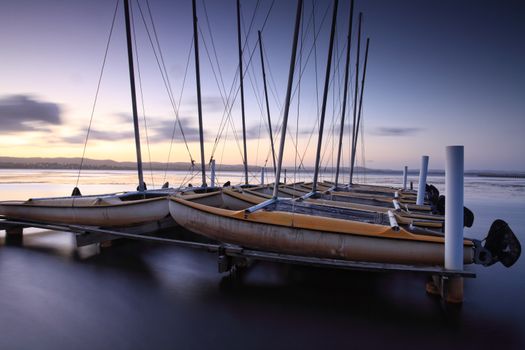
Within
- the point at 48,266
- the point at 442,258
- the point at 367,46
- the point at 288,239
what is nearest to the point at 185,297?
the point at 288,239

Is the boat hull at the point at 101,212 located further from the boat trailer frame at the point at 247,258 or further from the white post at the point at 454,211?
the white post at the point at 454,211

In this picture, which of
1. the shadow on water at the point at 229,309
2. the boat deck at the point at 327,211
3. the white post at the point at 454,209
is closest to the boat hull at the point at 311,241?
the white post at the point at 454,209

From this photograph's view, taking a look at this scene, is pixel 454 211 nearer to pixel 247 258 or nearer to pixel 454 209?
pixel 454 209

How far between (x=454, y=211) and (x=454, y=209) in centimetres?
3

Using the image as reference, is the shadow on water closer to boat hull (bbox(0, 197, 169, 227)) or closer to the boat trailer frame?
the boat trailer frame

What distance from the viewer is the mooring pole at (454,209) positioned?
4.62 metres

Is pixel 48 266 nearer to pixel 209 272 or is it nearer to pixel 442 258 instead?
pixel 209 272

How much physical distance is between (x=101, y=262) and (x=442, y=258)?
6866 mm

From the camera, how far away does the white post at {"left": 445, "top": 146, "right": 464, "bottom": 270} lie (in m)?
4.62

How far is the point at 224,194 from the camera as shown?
8.81m

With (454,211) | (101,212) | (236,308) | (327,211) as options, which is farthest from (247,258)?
(101,212)

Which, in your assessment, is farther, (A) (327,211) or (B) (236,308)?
(A) (327,211)

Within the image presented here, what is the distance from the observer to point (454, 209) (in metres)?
4.65

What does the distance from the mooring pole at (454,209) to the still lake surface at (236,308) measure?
2.77 feet
